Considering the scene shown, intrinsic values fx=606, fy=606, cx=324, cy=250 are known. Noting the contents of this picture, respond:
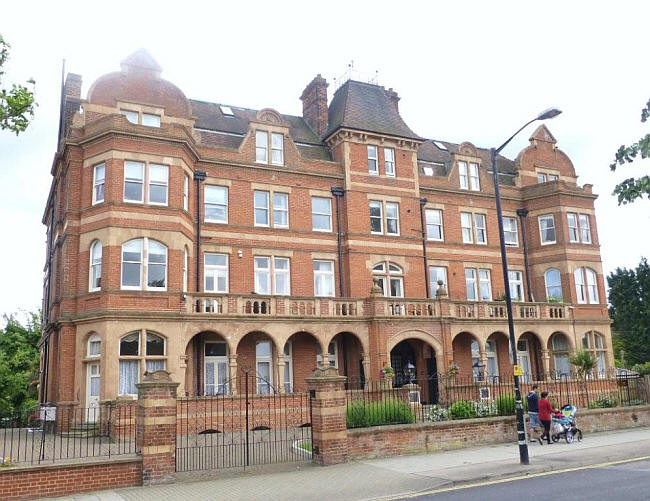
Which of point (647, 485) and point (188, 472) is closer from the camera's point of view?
point (647, 485)

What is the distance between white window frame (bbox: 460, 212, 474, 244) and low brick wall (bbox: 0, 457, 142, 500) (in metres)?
24.1

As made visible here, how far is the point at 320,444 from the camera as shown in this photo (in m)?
14.9

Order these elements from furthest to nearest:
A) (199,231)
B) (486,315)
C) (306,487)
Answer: (486,315) < (199,231) < (306,487)

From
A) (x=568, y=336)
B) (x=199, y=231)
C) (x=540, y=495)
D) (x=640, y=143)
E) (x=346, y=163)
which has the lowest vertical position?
(x=540, y=495)

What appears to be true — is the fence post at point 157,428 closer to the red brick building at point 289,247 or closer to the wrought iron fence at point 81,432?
the wrought iron fence at point 81,432

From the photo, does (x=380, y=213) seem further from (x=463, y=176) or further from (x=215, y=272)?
(x=215, y=272)

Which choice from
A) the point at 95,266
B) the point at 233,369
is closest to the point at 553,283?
the point at 233,369

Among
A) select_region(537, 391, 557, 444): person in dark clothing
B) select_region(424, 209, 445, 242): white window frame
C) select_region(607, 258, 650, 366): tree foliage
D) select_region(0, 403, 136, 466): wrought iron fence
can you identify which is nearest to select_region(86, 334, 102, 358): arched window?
select_region(0, 403, 136, 466): wrought iron fence

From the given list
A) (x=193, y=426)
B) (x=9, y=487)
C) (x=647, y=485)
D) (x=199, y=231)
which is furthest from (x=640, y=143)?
(x=199, y=231)

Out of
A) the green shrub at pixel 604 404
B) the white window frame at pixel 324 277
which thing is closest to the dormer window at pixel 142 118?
the white window frame at pixel 324 277

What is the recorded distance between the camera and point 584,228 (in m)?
34.5

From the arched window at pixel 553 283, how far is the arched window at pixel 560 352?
219cm

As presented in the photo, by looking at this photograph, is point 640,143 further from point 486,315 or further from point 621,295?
point 621,295

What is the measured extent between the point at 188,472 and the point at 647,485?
31.9 ft
